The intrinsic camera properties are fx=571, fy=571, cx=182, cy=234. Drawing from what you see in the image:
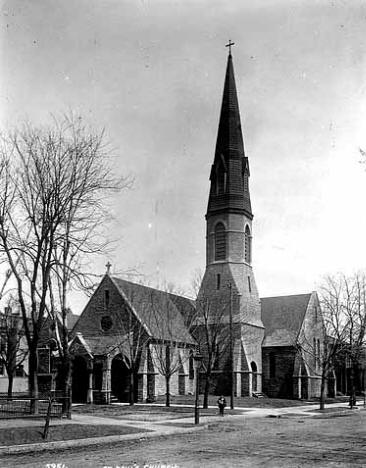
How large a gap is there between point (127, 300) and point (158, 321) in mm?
2890

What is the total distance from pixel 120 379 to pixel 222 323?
8307mm

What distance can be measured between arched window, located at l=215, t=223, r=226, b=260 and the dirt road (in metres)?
27.2

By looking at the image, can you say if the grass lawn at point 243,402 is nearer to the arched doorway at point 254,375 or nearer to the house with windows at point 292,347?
the arched doorway at point 254,375

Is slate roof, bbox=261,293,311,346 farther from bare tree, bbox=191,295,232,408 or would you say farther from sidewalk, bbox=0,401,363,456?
sidewalk, bbox=0,401,363,456

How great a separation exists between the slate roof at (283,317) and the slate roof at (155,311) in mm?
8972

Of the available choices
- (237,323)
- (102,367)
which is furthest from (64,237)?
(237,323)

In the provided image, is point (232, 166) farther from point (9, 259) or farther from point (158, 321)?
point (9, 259)

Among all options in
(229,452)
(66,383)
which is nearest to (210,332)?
(66,383)

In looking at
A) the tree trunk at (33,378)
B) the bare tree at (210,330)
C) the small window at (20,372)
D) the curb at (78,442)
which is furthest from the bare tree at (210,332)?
the small window at (20,372)

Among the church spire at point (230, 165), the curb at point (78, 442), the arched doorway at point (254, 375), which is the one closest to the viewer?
the curb at point (78, 442)

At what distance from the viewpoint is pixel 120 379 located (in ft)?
132

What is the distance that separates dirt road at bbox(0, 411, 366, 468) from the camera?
12953 mm

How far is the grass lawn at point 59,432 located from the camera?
16609 mm

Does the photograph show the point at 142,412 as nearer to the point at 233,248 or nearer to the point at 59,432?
the point at 59,432
